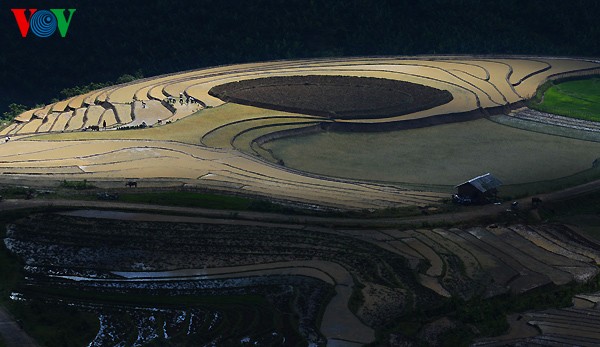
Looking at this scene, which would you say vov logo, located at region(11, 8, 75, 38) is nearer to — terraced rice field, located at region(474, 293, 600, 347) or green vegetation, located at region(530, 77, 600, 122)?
green vegetation, located at region(530, 77, 600, 122)

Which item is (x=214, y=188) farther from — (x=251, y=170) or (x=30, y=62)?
(x=30, y=62)

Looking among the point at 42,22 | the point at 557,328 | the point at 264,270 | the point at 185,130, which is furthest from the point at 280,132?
the point at 42,22

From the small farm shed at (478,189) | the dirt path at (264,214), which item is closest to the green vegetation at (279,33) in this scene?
the small farm shed at (478,189)

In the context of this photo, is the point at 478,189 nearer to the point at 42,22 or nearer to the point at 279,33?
the point at 279,33

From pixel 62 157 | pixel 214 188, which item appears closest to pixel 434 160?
pixel 214 188

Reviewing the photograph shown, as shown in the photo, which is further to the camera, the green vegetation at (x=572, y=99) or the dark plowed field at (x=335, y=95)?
the green vegetation at (x=572, y=99)

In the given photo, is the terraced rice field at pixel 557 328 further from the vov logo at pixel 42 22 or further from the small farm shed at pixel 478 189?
the vov logo at pixel 42 22
